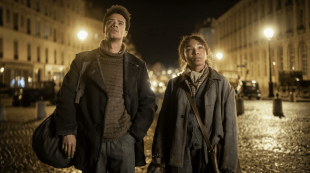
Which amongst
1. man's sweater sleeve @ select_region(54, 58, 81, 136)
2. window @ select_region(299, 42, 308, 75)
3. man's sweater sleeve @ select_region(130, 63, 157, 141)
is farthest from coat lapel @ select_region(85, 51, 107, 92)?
window @ select_region(299, 42, 308, 75)

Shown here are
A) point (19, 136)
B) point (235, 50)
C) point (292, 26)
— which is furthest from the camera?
point (235, 50)

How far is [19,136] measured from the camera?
8.71 m

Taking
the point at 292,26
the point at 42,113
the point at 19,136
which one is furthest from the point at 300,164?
the point at 292,26

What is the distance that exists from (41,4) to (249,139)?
4617 centimetres

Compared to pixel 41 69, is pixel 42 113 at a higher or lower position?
lower

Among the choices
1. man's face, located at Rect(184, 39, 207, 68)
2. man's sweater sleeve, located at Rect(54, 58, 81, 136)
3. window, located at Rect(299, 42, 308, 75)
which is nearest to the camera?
man's sweater sleeve, located at Rect(54, 58, 81, 136)

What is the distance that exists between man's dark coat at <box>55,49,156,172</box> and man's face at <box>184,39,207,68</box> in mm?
549

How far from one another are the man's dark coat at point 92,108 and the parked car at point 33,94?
19.9 metres

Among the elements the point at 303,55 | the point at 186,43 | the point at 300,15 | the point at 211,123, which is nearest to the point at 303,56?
the point at 303,55

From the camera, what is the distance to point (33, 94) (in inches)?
871

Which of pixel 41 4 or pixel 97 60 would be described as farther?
pixel 41 4

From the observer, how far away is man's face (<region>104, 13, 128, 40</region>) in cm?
286

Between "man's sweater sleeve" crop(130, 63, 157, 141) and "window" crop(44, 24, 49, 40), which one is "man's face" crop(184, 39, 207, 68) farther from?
"window" crop(44, 24, 49, 40)

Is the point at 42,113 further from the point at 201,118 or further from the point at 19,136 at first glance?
the point at 201,118
